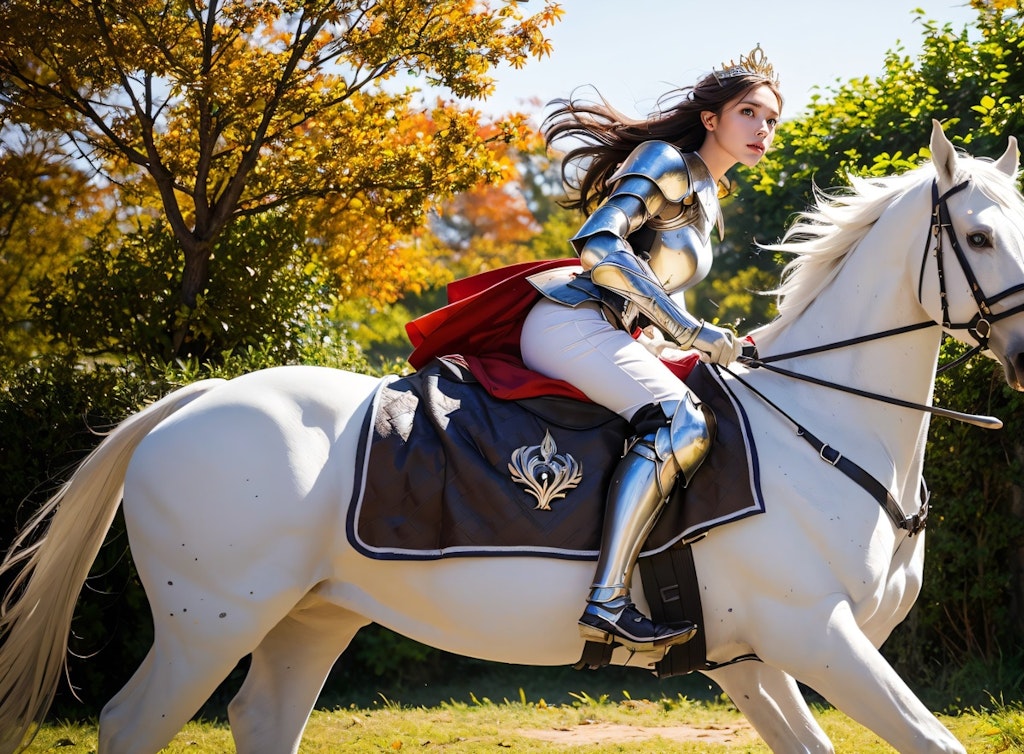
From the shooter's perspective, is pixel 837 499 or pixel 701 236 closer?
pixel 837 499

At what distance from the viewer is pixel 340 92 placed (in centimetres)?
731

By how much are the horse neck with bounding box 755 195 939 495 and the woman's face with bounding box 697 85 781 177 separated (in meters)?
0.63

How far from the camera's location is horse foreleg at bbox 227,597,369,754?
13.4 ft

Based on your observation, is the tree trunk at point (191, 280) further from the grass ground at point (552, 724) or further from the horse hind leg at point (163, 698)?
the horse hind leg at point (163, 698)

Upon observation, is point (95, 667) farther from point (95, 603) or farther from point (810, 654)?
point (810, 654)

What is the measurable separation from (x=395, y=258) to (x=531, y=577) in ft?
17.9

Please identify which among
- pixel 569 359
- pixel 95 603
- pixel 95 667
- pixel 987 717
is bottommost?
pixel 987 717

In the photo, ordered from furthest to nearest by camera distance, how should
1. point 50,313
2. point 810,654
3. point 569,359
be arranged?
1. point 50,313
2. point 569,359
3. point 810,654

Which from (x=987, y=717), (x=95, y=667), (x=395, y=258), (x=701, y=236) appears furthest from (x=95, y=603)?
(x=987, y=717)

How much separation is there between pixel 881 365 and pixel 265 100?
16.1 ft

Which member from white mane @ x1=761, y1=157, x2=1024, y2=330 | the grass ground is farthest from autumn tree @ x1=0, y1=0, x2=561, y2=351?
white mane @ x1=761, y1=157, x2=1024, y2=330

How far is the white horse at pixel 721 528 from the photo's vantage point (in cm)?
344

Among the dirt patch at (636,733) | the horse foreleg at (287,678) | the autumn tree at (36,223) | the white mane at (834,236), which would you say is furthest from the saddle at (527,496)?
the autumn tree at (36,223)

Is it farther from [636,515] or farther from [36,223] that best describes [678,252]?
[36,223]
